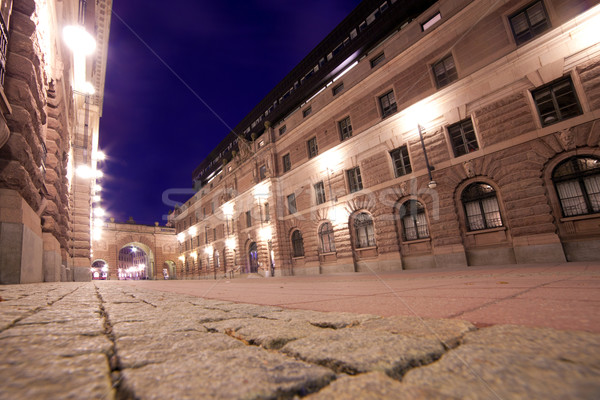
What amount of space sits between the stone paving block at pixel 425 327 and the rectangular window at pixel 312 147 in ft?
54.2

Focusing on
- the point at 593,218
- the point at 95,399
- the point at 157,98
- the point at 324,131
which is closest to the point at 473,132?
the point at 593,218

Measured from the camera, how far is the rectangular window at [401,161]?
40.7 feet

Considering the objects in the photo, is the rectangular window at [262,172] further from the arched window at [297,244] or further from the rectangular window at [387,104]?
the rectangular window at [387,104]

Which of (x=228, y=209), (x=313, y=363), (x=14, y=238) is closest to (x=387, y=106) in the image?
(x=14, y=238)

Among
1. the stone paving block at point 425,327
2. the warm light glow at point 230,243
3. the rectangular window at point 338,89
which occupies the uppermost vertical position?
the rectangular window at point 338,89

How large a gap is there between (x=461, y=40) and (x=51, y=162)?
50.8 feet

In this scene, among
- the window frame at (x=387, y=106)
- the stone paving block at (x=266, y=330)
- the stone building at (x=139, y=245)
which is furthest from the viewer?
the stone building at (x=139, y=245)

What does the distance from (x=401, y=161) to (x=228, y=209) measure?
60.0 feet

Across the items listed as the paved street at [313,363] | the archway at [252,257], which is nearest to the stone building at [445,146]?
the archway at [252,257]

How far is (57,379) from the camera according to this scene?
71cm

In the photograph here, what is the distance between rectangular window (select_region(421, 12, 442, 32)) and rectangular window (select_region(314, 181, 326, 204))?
922 centimetres

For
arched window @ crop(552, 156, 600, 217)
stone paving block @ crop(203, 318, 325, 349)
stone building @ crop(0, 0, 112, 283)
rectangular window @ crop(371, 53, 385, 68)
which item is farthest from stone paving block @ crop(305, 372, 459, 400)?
rectangular window @ crop(371, 53, 385, 68)

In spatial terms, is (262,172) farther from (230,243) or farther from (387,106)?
(387,106)

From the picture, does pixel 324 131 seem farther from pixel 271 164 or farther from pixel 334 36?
pixel 334 36
